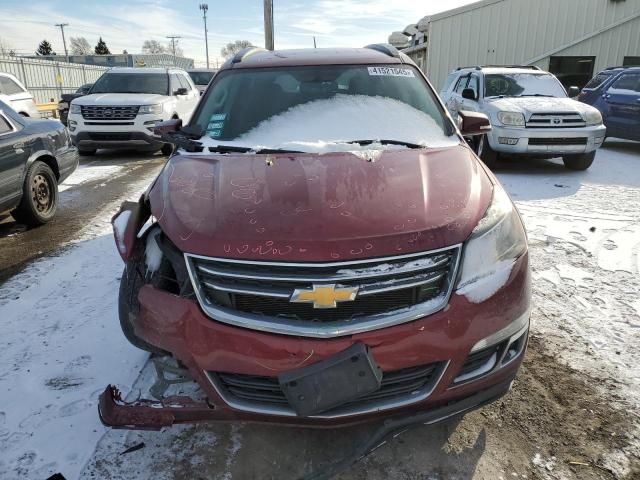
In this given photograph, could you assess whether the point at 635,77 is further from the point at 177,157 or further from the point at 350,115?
the point at 177,157

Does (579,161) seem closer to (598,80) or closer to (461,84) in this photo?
(461,84)

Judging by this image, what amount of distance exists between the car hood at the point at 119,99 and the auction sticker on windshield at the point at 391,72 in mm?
7420

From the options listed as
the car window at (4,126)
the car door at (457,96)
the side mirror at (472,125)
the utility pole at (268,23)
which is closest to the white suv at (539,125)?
the car door at (457,96)

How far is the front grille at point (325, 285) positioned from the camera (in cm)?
191

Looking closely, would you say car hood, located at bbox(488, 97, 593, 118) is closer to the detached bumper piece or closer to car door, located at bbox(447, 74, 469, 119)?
car door, located at bbox(447, 74, 469, 119)

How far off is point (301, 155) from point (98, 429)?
1710 mm

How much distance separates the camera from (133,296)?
2264 millimetres

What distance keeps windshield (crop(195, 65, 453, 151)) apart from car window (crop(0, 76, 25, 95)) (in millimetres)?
9495

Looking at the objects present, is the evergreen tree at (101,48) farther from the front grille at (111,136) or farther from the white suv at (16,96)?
the front grille at (111,136)

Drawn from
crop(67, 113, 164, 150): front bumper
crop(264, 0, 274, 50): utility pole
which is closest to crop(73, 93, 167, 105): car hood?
crop(67, 113, 164, 150): front bumper

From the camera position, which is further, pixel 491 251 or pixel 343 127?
pixel 343 127

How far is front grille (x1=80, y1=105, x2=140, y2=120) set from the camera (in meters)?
9.59

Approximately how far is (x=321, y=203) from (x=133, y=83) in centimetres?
1021

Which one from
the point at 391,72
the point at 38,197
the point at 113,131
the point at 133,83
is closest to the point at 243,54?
the point at 391,72
